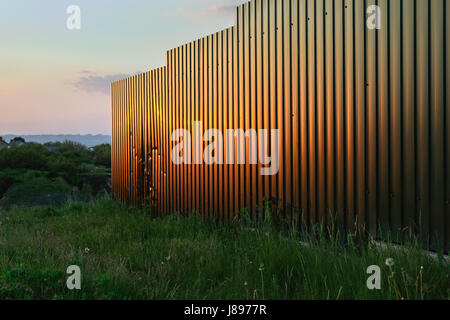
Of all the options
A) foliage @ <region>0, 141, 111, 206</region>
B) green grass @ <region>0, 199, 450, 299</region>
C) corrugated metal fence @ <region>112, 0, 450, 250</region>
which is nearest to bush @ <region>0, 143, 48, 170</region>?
foliage @ <region>0, 141, 111, 206</region>

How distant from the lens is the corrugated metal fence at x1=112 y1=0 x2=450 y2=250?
354 cm

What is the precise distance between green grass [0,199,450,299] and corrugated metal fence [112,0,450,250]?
43cm

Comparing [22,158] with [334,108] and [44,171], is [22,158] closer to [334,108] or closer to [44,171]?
[44,171]

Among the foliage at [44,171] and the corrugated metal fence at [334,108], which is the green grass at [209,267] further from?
the foliage at [44,171]

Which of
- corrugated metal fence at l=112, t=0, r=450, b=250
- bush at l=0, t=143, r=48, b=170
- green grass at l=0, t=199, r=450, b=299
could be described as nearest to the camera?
green grass at l=0, t=199, r=450, b=299

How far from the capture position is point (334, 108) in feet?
13.9

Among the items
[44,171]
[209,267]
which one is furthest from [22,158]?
[209,267]

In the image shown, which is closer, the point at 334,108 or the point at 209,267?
the point at 209,267

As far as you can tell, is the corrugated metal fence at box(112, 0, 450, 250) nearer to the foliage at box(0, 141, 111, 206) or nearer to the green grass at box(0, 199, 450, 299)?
the green grass at box(0, 199, 450, 299)

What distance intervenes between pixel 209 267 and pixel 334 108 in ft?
6.77

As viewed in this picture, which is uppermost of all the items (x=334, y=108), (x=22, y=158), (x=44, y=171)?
(x=334, y=108)
